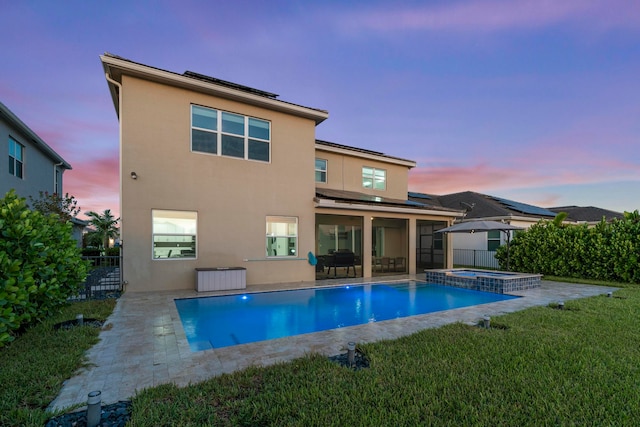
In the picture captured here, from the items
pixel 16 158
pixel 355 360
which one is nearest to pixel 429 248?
pixel 355 360

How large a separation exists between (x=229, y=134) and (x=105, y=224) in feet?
71.6

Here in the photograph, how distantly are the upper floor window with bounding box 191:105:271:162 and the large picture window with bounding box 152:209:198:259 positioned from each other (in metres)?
2.43

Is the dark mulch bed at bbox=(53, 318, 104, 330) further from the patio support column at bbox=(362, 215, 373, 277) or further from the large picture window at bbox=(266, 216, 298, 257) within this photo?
the patio support column at bbox=(362, 215, 373, 277)

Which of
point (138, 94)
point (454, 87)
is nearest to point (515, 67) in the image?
point (454, 87)

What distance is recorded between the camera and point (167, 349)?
462 centimetres

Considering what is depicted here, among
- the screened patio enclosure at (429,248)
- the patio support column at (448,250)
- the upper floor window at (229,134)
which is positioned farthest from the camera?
the screened patio enclosure at (429,248)

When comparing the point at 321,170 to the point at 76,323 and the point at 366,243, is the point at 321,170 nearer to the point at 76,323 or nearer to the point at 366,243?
the point at 366,243

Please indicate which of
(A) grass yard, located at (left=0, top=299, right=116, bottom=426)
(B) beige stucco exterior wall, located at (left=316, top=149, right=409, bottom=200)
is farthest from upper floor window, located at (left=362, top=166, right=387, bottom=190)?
(A) grass yard, located at (left=0, top=299, right=116, bottom=426)

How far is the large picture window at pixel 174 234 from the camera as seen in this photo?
9781mm

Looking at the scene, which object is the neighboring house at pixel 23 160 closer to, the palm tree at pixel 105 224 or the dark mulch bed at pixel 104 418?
the palm tree at pixel 105 224

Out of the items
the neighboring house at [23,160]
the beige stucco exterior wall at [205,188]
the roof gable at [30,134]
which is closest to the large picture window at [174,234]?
the beige stucco exterior wall at [205,188]

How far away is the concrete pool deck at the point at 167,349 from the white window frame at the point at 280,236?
14.3 ft

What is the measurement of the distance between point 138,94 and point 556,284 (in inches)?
669

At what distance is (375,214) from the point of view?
13477 millimetres
